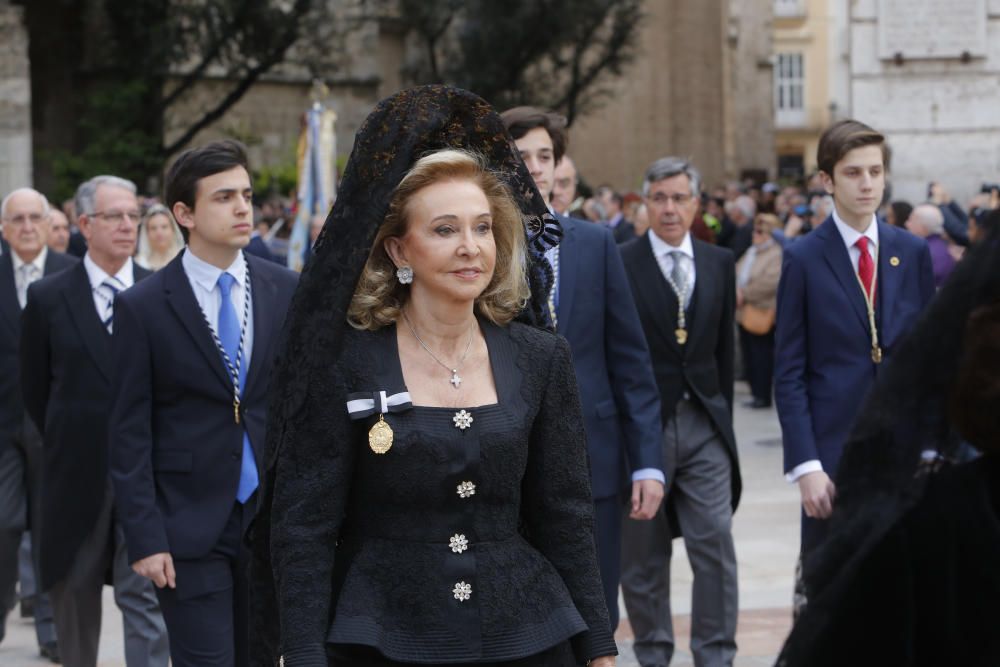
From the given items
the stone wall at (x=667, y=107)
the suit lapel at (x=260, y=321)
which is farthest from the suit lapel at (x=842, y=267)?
the stone wall at (x=667, y=107)

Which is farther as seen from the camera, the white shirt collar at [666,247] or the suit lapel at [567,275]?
the white shirt collar at [666,247]

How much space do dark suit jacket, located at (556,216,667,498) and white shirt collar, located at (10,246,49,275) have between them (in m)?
3.53

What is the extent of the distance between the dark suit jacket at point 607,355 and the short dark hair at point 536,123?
375 millimetres

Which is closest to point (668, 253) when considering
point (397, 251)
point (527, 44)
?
point (397, 251)

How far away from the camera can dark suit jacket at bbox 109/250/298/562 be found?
18.7 feet

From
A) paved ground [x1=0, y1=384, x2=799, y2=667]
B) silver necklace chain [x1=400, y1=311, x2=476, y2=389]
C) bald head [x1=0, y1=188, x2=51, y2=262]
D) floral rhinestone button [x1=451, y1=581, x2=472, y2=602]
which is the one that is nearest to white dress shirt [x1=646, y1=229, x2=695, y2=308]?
paved ground [x1=0, y1=384, x2=799, y2=667]

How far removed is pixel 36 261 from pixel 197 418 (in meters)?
3.48

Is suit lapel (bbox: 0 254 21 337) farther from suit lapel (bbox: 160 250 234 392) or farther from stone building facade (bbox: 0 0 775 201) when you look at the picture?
stone building facade (bbox: 0 0 775 201)

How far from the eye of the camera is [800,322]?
659 cm

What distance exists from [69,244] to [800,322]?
9.53 metres

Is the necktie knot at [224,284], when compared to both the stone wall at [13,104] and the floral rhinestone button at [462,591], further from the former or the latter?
the stone wall at [13,104]

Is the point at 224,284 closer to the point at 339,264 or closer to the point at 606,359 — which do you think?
the point at 606,359

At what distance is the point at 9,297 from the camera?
8.68 meters

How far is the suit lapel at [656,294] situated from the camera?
24.6 ft
